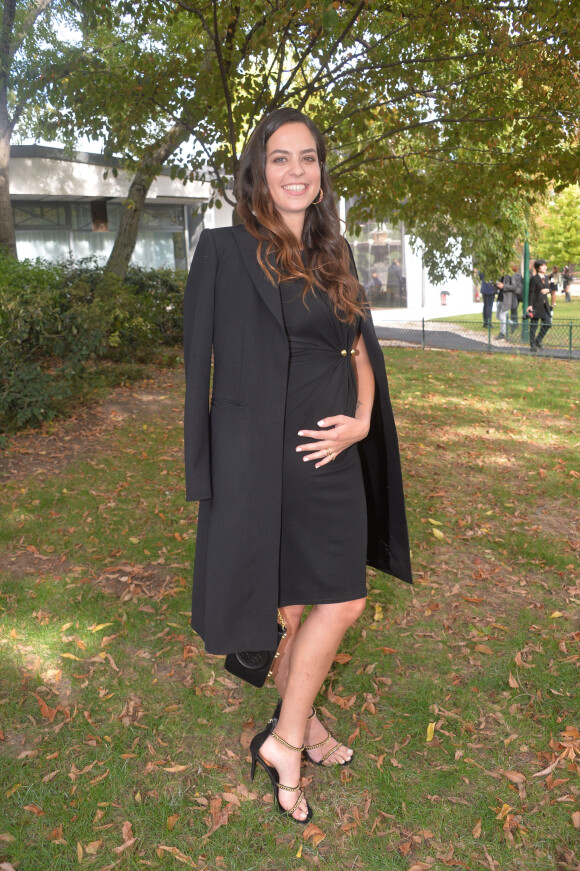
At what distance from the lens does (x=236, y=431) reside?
2.75 meters

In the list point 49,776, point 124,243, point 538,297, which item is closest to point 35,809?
point 49,776

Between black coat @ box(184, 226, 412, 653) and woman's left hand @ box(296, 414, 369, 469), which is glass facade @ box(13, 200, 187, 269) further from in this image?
woman's left hand @ box(296, 414, 369, 469)

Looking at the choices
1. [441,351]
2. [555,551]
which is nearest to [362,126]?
[555,551]

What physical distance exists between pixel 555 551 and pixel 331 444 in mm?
3532

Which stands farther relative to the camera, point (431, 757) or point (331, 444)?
point (431, 757)

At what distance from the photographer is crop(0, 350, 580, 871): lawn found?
3.00m

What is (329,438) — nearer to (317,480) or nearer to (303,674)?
(317,480)

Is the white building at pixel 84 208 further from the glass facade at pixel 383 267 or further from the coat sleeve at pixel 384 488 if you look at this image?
the coat sleeve at pixel 384 488

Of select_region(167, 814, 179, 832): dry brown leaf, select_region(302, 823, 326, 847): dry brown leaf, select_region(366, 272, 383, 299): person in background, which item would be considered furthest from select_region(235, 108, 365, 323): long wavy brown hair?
select_region(366, 272, 383, 299): person in background

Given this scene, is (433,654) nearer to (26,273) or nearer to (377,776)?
(377,776)

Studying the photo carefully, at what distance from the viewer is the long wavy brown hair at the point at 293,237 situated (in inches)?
111

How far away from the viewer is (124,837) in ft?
9.91

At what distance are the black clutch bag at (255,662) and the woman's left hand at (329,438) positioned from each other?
68 centimetres

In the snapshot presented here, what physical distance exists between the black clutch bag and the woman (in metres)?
0.08
